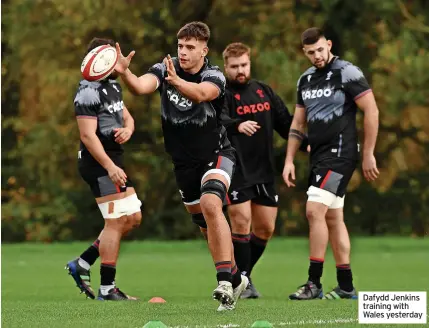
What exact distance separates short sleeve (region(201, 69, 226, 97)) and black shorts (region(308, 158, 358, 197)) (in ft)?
5.31

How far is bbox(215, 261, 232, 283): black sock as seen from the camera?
7793 millimetres

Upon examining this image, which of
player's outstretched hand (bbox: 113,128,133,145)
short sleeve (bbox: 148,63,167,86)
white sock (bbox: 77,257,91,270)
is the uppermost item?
short sleeve (bbox: 148,63,167,86)

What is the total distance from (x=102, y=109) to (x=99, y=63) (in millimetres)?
1635

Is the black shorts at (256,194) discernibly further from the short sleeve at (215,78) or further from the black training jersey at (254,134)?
the short sleeve at (215,78)

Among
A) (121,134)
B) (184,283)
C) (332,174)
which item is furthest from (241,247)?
(184,283)

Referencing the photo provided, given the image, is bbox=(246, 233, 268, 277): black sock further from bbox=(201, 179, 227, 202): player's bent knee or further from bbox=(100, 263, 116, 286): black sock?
bbox=(201, 179, 227, 202): player's bent knee

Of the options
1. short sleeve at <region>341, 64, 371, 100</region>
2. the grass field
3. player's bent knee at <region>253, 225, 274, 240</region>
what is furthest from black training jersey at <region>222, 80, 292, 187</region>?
the grass field

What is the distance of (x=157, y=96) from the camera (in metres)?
22.4

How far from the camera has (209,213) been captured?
791cm

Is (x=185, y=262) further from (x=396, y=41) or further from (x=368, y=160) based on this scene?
(x=396, y=41)

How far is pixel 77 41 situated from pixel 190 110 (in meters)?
15.1

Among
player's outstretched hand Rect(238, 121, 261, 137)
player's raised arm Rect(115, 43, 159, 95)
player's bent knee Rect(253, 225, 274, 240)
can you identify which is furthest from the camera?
player's bent knee Rect(253, 225, 274, 240)

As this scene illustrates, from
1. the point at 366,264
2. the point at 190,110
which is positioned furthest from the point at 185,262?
the point at 190,110

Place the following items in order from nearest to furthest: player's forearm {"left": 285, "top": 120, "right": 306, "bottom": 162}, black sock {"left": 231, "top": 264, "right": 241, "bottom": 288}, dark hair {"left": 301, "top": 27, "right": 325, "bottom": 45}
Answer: black sock {"left": 231, "top": 264, "right": 241, "bottom": 288}, dark hair {"left": 301, "top": 27, "right": 325, "bottom": 45}, player's forearm {"left": 285, "top": 120, "right": 306, "bottom": 162}
